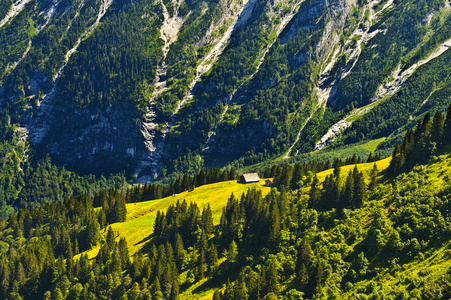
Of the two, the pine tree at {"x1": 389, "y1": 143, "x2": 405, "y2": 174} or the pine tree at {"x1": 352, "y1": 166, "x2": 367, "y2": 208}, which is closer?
the pine tree at {"x1": 352, "y1": 166, "x2": 367, "y2": 208}

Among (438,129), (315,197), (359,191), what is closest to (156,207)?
(315,197)

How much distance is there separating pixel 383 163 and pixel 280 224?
49.2 meters

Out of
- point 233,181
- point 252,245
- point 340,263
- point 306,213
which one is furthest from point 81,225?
point 340,263

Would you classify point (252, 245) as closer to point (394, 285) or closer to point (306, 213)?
point (306, 213)

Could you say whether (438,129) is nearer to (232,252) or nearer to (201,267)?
(232,252)

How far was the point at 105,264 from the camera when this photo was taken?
437 feet

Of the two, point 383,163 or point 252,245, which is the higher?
point 383,163

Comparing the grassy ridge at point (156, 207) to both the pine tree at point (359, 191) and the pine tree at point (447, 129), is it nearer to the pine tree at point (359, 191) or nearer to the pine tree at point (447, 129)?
the pine tree at point (359, 191)

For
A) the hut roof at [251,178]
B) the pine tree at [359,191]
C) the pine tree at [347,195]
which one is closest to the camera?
the pine tree at [359,191]

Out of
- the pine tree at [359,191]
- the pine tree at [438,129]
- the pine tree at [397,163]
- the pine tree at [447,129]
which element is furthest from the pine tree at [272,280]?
the pine tree at [447,129]

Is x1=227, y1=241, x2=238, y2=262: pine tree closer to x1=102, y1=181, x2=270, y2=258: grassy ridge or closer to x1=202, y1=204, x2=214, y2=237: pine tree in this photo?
x1=202, y1=204, x2=214, y2=237: pine tree

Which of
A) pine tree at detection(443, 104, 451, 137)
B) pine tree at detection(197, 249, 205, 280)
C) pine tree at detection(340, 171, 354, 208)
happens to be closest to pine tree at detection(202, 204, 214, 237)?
pine tree at detection(197, 249, 205, 280)

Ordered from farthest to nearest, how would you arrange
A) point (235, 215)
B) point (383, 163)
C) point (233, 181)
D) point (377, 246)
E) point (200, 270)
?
point (233, 181)
point (383, 163)
point (235, 215)
point (200, 270)
point (377, 246)

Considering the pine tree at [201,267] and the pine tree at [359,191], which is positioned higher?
the pine tree at [359,191]
